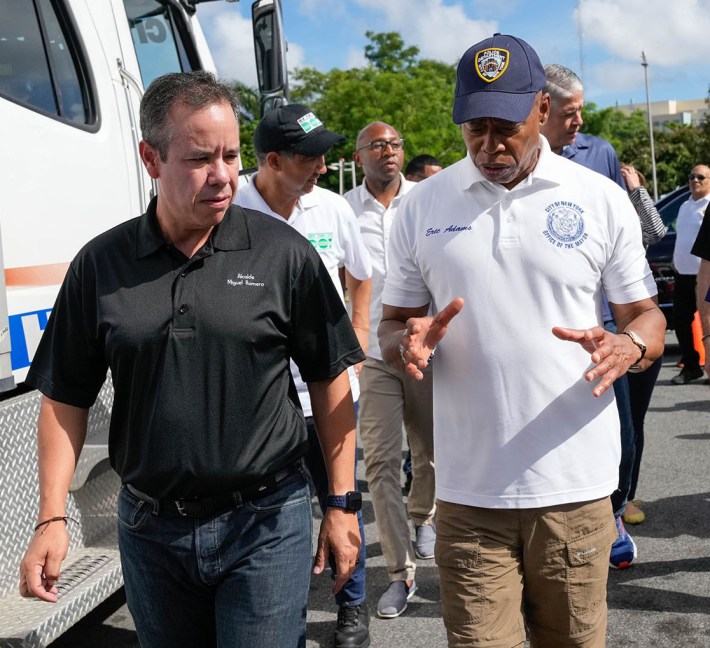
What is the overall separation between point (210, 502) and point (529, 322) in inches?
38.6

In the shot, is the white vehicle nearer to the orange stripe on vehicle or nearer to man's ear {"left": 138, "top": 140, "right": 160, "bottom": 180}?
the orange stripe on vehicle

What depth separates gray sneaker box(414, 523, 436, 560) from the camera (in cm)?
530

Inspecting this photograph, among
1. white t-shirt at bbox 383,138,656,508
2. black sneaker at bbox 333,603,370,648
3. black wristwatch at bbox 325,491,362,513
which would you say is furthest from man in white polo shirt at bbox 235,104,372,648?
black wristwatch at bbox 325,491,362,513

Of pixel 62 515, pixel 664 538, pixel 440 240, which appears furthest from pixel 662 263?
pixel 62 515

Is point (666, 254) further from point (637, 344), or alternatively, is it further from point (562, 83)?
point (637, 344)

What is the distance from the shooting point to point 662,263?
40.3 feet

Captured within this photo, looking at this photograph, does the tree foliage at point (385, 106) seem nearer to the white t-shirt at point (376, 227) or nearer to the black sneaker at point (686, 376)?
the black sneaker at point (686, 376)

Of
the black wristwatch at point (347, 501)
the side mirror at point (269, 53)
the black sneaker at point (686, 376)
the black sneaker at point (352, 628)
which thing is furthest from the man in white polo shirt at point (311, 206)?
the black sneaker at point (686, 376)

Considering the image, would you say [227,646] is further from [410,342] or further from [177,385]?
[410,342]

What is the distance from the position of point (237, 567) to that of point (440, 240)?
3.47 ft

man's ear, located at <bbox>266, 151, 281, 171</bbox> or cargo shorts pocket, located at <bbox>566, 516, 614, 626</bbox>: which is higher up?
man's ear, located at <bbox>266, 151, 281, 171</bbox>

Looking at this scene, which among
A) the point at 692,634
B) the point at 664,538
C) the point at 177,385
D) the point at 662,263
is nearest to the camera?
the point at 177,385

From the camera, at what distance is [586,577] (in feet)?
9.06

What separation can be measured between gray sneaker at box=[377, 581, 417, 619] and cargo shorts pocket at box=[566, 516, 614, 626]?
1909 mm
